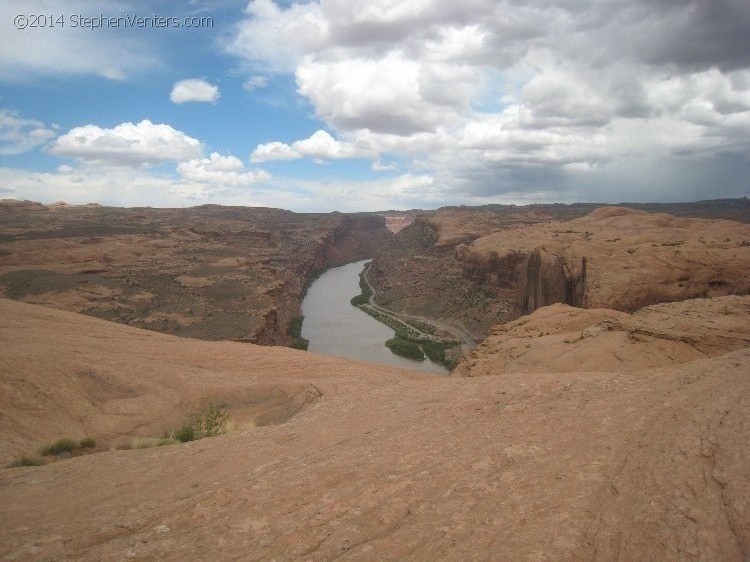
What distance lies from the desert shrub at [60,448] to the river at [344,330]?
104ft

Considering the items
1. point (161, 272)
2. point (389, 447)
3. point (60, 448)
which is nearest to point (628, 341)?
point (389, 447)

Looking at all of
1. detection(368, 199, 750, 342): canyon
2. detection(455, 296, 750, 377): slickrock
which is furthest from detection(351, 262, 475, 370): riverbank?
detection(455, 296, 750, 377): slickrock

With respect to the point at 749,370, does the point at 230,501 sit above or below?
below

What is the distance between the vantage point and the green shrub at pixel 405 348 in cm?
4550

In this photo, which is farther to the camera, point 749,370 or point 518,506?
point 749,370

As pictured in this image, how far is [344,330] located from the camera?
184 feet

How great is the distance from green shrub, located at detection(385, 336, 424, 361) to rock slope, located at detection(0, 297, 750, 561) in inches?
1383

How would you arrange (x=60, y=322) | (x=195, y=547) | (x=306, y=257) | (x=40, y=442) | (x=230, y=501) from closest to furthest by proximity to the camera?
(x=195, y=547), (x=230, y=501), (x=40, y=442), (x=60, y=322), (x=306, y=257)

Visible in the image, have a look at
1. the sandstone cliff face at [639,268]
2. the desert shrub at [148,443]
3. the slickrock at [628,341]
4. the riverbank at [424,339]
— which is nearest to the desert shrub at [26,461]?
the desert shrub at [148,443]

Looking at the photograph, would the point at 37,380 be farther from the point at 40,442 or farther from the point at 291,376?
the point at 291,376

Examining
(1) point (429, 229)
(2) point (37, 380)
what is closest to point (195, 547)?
(2) point (37, 380)

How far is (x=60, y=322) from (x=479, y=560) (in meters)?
17.7

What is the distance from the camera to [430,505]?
5.30 metres

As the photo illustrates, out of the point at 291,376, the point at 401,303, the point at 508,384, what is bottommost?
the point at 401,303
